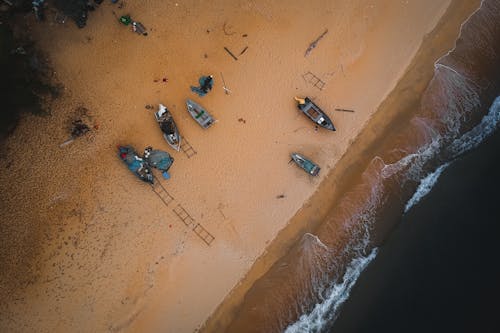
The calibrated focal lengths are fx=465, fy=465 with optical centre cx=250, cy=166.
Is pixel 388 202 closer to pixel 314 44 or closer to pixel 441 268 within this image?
pixel 441 268

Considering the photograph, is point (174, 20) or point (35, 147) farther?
point (174, 20)

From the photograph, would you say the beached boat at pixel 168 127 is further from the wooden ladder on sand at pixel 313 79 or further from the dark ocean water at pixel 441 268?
the dark ocean water at pixel 441 268

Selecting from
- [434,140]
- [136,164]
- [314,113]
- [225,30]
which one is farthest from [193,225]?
[434,140]

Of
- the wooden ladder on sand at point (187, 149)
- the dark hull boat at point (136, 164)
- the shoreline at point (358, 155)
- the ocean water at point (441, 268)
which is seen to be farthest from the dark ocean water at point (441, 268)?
the dark hull boat at point (136, 164)

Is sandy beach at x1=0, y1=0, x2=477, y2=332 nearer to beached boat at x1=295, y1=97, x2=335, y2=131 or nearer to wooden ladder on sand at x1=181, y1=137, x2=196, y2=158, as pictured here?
wooden ladder on sand at x1=181, y1=137, x2=196, y2=158

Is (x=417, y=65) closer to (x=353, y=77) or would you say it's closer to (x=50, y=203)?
(x=353, y=77)

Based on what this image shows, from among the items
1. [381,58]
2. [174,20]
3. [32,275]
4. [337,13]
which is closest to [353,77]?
[381,58]
